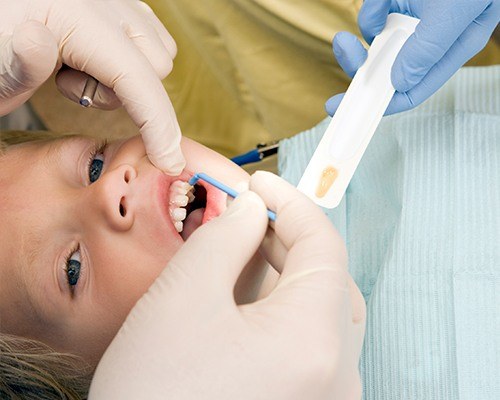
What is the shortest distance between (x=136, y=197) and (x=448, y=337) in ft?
2.14

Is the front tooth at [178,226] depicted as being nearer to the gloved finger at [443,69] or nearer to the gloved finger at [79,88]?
the gloved finger at [79,88]

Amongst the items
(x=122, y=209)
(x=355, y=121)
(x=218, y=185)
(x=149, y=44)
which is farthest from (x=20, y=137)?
(x=355, y=121)

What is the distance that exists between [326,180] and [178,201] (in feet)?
0.95

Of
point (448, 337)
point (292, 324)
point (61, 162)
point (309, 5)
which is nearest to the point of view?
point (292, 324)

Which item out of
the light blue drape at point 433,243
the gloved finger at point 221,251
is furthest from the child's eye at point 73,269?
the light blue drape at point 433,243

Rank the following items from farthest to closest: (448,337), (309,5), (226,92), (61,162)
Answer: (226,92) < (309,5) < (61,162) < (448,337)

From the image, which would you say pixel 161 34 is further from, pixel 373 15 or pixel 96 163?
pixel 373 15

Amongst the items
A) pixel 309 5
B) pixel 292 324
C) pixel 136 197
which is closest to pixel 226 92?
pixel 309 5

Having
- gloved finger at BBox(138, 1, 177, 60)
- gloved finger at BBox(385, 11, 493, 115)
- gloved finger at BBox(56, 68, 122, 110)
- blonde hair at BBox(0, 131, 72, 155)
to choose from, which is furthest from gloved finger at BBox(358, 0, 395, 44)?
blonde hair at BBox(0, 131, 72, 155)

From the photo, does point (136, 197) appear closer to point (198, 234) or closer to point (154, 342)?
point (198, 234)

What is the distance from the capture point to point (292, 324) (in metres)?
0.98

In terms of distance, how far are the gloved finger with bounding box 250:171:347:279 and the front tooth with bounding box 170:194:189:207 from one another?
0.21 metres

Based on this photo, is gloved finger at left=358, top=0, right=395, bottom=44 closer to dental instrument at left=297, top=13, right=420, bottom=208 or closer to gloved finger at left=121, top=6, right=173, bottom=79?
dental instrument at left=297, top=13, right=420, bottom=208

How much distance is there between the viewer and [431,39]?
132 cm
